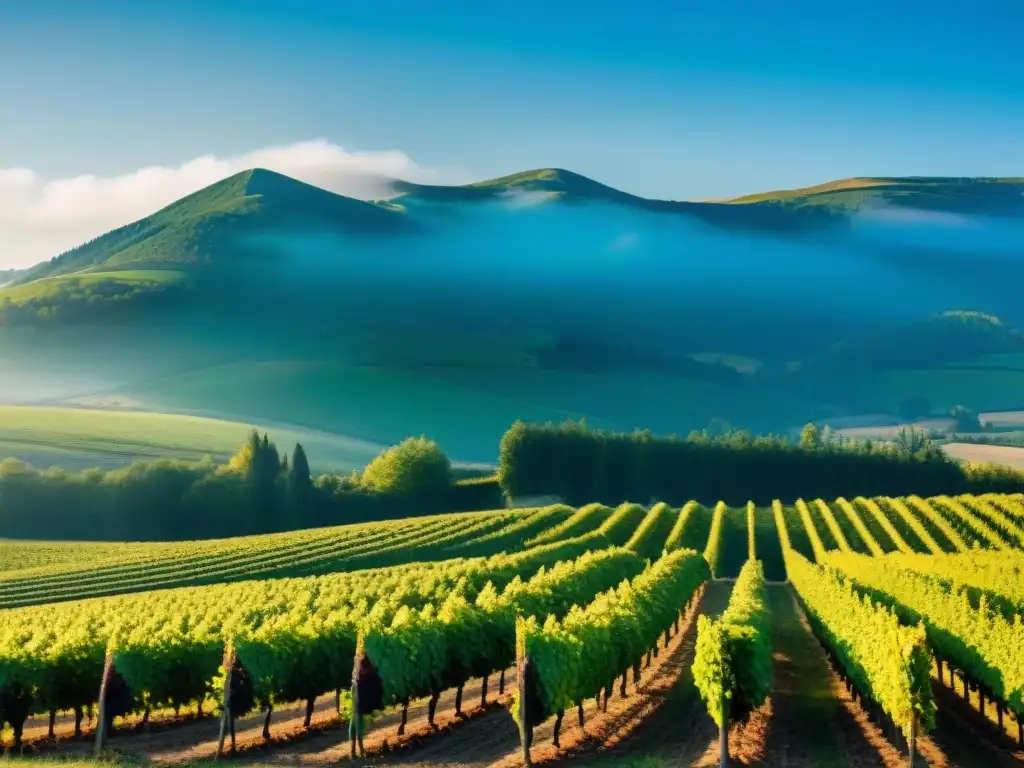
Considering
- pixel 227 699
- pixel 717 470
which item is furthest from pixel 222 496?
pixel 227 699

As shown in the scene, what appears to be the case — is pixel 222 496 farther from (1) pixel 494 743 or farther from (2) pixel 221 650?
(1) pixel 494 743

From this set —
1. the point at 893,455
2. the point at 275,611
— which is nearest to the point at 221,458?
the point at 893,455

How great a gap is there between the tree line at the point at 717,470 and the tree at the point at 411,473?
8.00 meters

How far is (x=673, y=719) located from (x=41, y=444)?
166 m

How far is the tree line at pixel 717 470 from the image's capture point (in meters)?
134

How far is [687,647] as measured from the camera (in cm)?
4878

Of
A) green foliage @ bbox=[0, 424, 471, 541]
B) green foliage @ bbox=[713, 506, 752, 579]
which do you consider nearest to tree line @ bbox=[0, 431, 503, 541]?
green foliage @ bbox=[0, 424, 471, 541]

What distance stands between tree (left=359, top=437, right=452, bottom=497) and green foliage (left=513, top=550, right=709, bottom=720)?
95.8m

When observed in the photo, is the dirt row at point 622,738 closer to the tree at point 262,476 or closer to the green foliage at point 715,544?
the green foliage at point 715,544

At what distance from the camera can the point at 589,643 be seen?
98.9 feet

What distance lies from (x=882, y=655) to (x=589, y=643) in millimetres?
7668

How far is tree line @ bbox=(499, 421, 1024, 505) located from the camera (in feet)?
439

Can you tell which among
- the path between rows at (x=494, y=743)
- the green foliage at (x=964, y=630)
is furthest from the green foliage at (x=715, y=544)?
the path between rows at (x=494, y=743)

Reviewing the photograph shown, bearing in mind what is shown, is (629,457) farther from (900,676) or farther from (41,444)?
(900,676)
